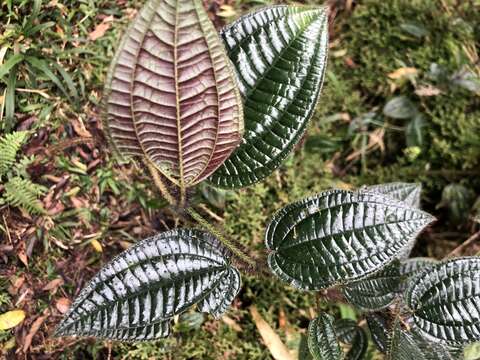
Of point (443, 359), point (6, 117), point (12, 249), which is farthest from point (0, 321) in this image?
point (443, 359)

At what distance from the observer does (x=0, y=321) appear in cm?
138

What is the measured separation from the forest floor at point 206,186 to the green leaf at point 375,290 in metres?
0.36

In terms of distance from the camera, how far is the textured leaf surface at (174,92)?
2.41ft

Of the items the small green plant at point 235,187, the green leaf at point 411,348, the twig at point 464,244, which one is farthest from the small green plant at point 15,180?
the twig at point 464,244

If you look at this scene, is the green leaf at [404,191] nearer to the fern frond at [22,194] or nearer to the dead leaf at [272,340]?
the dead leaf at [272,340]

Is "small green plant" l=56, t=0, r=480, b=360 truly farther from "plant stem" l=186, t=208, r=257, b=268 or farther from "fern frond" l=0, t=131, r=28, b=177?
"fern frond" l=0, t=131, r=28, b=177

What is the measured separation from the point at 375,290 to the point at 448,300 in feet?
0.58

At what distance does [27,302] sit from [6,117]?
498mm

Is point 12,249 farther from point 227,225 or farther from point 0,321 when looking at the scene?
point 227,225

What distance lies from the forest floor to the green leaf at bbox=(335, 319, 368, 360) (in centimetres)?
26

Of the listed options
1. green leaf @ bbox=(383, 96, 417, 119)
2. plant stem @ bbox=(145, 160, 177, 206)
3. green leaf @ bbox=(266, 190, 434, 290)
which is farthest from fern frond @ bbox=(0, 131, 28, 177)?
green leaf @ bbox=(383, 96, 417, 119)

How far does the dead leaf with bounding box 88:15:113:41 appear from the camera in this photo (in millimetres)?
1646

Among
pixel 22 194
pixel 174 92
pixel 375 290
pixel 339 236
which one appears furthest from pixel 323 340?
pixel 22 194

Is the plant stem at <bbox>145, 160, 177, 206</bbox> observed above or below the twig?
above
